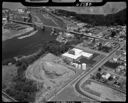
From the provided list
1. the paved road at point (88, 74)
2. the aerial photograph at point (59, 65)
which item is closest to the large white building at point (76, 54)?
the aerial photograph at point (59, 65)

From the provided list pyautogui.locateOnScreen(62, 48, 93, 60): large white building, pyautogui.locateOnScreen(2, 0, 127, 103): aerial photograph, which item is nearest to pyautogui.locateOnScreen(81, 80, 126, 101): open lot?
pyautogui.locateOnScreen(2, 0, 127, 103): aerial photograph

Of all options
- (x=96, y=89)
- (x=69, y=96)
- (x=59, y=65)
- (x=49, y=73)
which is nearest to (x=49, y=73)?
(x=49, y=73)

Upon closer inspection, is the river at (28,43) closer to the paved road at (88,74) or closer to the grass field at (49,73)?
the grass field at (49,73)

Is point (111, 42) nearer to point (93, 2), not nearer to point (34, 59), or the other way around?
point (34, 59)

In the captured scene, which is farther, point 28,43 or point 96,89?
point 28,43

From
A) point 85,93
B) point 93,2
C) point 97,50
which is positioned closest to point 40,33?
point 97,50

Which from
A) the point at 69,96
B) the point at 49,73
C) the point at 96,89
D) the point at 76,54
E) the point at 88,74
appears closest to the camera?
the point at 69,96

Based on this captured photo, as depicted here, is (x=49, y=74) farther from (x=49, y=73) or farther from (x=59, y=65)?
(x=59, y=65)

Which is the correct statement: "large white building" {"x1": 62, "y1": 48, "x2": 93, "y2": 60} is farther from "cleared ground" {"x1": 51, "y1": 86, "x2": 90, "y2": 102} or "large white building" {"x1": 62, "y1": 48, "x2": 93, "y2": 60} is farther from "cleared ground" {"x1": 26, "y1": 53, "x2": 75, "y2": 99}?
"cleared ground" {"x1": 51, "y1": 86, "x2": 90, "y2": 102}

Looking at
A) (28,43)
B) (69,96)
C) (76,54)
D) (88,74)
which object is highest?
(28,43)
